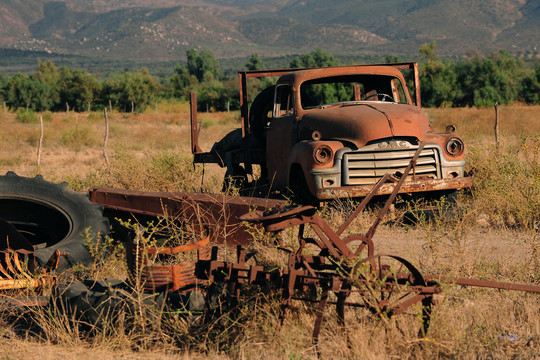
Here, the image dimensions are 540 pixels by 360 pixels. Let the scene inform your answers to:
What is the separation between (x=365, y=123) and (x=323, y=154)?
1.90 feet

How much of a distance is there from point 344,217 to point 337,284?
3.42 metres

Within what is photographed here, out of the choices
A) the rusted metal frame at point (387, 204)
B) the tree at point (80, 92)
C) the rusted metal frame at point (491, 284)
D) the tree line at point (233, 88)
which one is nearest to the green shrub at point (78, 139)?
the rusted metal frame at point (387, 204)

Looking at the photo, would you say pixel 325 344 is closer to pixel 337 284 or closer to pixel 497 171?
pixel 337 284

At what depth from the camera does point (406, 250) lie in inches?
238

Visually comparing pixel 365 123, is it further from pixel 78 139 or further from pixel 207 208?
pixel 78 139

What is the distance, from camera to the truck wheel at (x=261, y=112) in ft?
30.4

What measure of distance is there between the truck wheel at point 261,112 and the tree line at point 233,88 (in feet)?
96.2

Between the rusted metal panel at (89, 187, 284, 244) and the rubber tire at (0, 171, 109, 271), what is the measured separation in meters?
0.46

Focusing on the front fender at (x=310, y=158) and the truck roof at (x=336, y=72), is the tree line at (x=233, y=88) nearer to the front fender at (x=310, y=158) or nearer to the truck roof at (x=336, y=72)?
the truck roof at (x=336, y=72)

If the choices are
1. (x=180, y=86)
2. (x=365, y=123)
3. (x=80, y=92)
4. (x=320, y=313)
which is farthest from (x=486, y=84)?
(x=180, y=86)

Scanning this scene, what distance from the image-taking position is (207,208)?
600 cm

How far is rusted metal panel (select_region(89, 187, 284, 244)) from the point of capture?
584 cm

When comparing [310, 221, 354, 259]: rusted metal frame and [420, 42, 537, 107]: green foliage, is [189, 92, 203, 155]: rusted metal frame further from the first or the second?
[420, 42, 537, 107]: green foliage

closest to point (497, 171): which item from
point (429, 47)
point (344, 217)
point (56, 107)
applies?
point (344, 217)
